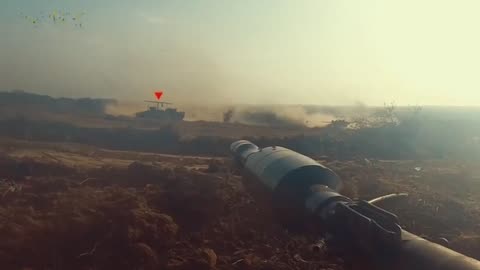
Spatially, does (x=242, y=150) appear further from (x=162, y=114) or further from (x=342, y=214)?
(x=162, y=114)

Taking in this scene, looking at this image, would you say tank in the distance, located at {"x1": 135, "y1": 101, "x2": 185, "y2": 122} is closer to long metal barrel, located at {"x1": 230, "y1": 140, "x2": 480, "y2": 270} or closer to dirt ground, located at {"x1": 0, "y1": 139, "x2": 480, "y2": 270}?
dirt ground, located at {"x1": 0, "y1": 139, "x2": 480, "y2": 270}

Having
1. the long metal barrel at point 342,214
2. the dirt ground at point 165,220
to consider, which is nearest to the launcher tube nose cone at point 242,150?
the dirt ground at point 165,220

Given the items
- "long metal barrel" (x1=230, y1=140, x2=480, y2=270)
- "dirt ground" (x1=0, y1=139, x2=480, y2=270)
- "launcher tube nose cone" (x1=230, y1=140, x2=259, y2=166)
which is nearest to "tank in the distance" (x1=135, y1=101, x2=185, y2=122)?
"launcher tube nose cone" (x1=230, y1=140, x2=259, y2=166)

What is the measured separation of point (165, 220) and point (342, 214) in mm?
5956

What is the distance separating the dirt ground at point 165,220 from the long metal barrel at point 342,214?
90cm

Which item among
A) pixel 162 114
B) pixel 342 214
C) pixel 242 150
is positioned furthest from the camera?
pixel 162 114

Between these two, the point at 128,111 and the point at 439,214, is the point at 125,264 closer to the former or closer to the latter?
the point at 439,214

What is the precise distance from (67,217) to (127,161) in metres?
22.0

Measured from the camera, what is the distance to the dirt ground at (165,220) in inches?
547

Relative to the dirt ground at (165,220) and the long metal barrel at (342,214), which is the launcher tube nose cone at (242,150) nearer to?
the dirt ground at (165,220)

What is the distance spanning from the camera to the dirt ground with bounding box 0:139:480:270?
13.9 metres

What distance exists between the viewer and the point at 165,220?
17.0m

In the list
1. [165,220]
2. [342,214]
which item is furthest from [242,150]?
[342,214]

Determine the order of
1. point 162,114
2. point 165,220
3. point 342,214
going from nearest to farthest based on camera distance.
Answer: point 342,214
point 165,220
point 162,114
